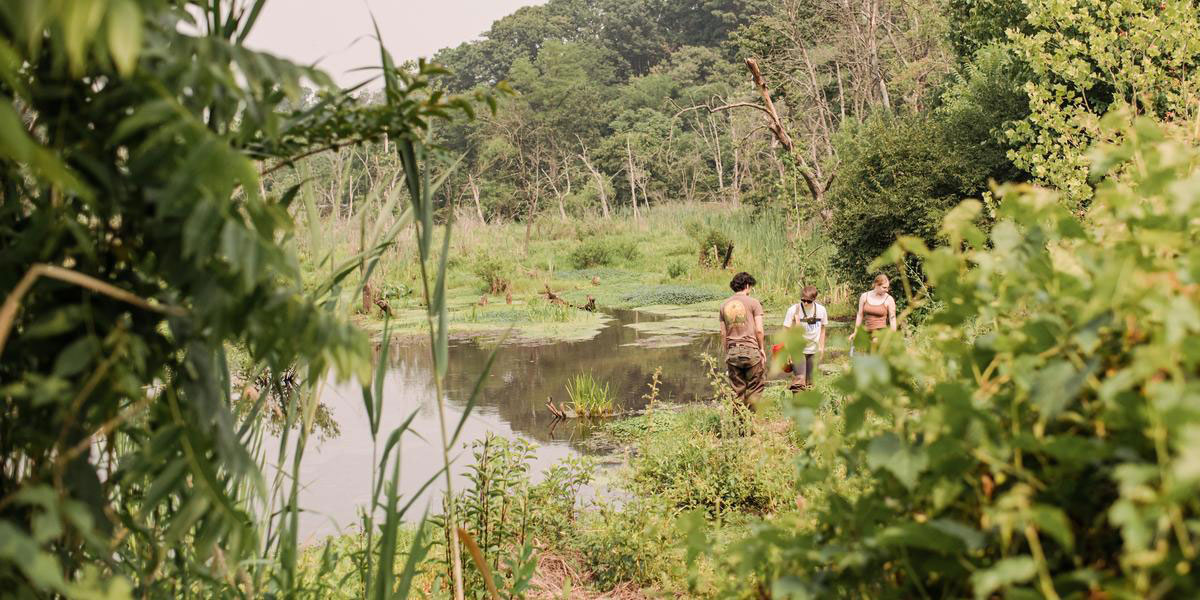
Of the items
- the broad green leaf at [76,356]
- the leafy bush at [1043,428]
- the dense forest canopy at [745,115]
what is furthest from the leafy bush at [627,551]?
the broad green leaf at [76,356]

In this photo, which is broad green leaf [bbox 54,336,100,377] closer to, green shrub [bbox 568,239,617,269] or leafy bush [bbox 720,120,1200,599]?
leafy bush [bbox 720,120,1200,599]

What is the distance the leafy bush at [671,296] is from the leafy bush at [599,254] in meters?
5.89

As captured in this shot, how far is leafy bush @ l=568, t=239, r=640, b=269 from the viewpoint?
25.7 meters

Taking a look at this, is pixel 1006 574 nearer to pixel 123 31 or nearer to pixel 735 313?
pixel 123 31

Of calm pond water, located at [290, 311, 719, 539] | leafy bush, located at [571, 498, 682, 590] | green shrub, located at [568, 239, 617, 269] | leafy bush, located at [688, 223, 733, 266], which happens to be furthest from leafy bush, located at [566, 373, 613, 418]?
green shrub, located at [568, 239, 617, 269]

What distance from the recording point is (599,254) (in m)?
25.7

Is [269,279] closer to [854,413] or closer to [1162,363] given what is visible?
[854,413]

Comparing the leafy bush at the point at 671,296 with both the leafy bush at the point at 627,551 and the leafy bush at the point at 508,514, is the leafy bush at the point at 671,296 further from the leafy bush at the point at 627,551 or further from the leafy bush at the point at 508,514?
the leafy bush at the point at 627,551

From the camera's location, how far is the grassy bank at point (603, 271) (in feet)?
53.4

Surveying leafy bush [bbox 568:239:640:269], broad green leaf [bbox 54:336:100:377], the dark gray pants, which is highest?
broad green leaf [bbox 54:336:100:377]

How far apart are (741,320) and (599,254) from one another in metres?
Result: 18.2

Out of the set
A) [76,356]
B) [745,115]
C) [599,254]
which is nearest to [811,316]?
[76,356]

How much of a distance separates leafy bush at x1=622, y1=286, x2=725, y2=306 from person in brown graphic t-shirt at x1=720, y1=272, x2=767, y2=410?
Answer: 35.0 feet

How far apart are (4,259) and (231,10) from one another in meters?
0.86
